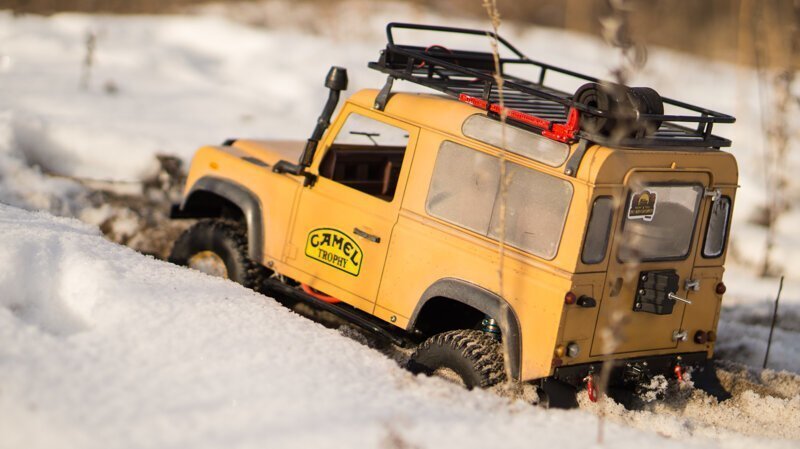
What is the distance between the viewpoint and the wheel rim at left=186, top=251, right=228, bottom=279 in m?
Answer: 6.65

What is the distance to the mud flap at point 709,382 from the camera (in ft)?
18.9

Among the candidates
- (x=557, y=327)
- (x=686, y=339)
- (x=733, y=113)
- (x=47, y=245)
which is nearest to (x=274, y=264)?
(x=47, y=245)

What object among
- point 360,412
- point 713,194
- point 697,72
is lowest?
point 360,412

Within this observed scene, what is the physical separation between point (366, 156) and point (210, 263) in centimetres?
132

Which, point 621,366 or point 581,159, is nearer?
point 581,159

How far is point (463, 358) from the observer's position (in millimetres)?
5277

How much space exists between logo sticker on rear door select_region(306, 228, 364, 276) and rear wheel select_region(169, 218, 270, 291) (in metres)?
0.61

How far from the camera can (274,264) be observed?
630 cm

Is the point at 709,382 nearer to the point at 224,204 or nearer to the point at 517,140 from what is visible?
the point at 517,140

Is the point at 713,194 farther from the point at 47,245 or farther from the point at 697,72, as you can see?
the point at 697,72

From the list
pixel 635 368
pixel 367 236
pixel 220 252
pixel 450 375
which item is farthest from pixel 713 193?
pixel 220 252

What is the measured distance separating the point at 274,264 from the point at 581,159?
7.51 ft

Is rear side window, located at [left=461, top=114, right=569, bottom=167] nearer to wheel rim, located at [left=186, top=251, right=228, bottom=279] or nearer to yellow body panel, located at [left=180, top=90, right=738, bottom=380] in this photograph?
yellow body panel, located at [left=180, top=90, right=738, bottom=380]

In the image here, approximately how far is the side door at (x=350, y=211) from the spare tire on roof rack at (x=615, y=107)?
3.55 feet
